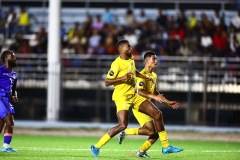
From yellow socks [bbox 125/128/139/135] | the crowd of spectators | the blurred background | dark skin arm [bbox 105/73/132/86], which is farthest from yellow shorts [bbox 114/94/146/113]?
the crowd of spectators

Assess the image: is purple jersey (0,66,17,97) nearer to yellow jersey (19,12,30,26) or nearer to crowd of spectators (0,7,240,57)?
crowd of spectators (0,7,240,57)

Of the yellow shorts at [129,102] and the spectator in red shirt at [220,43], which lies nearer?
the yellow shorts at [129,102]

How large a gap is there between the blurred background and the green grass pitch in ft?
15.8

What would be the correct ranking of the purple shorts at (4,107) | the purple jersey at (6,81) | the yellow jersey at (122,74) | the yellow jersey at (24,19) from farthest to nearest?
the yellow jersey at (24,19), the purple jersey at (6,81), the purple shorts at (4,107), the yellow jersey at (122,74)

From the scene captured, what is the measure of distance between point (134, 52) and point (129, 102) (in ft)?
45.5

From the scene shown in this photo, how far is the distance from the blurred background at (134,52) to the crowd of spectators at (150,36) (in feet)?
0.12

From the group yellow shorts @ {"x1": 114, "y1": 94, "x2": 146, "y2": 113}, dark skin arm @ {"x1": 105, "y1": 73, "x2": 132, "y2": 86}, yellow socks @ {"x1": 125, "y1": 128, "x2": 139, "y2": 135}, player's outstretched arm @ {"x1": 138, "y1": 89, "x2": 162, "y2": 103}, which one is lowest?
yellow socks @ {"x1": 125, "y1": 128, "x2": 139, "y2": 135}

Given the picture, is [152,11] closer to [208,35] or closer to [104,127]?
[208,35]

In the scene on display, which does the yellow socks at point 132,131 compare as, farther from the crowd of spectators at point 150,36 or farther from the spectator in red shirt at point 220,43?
the spectator in red shirt at point 220,43

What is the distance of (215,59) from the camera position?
86.5 feet

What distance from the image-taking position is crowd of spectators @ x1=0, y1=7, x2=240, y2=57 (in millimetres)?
27438

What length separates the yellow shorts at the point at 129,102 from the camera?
Answer: 1364 centimetres

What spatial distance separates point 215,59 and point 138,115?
1267cm

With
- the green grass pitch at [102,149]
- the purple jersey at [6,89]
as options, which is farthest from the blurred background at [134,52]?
the purple jersey at [6,89]
